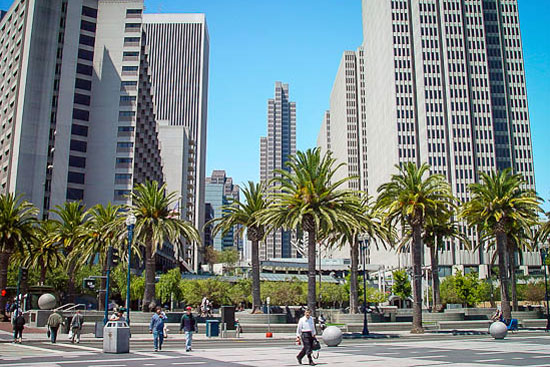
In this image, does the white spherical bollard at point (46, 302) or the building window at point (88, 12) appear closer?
the white spherical bollard at point (46, 302)

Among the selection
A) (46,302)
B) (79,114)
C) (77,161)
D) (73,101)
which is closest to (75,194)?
(77,161)

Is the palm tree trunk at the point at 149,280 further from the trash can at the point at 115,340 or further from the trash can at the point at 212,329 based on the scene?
the trash can at the point at 115,340

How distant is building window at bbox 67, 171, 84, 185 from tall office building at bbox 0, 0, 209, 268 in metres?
0.18

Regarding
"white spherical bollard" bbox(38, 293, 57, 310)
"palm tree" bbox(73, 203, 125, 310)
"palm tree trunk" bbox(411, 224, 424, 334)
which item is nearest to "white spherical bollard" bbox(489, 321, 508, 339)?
"palm tree trunk" bbox(411, 224, 424, 334)

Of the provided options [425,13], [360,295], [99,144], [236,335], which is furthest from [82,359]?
[425,13]

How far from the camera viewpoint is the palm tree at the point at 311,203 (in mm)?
40062

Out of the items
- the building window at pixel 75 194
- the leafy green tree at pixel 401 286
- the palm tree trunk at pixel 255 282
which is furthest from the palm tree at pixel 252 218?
the building window at pixel 75 194

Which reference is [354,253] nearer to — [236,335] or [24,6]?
[236,335]

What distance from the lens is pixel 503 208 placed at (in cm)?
Answer: 4659

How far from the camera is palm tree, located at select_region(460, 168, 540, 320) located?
46.0 metres

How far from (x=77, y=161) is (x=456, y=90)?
3648 inches

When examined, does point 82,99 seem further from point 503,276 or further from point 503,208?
point 503,276

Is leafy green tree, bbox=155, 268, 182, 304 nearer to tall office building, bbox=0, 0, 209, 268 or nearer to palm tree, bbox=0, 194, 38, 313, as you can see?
palm tree, bbox=0, 194, 38, 313

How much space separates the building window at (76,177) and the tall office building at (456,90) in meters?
76.3
